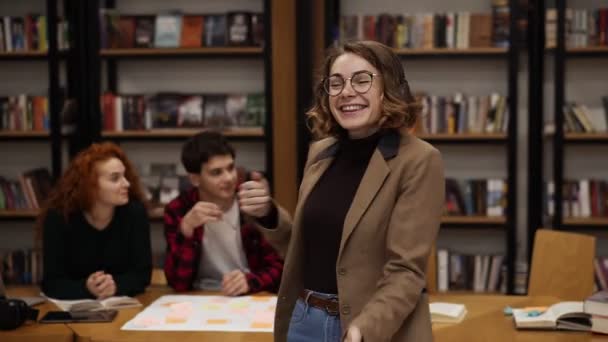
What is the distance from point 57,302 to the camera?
120 inches

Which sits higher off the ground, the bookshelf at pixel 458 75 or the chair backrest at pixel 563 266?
Answer: the bookshelf at pixel 458 75

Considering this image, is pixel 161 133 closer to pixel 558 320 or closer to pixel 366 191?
pixel 558 320

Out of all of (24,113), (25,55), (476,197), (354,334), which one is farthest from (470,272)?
(354,334)

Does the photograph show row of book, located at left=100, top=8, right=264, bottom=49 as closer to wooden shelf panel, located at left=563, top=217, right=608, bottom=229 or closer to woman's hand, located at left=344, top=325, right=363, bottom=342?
wooden shelf panel, located at left=563, top=217, right=608, bottom=229

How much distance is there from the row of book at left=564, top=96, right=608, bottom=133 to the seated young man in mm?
2282

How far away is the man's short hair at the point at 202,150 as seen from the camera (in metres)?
3.27

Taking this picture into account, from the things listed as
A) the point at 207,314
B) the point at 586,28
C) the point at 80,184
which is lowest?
the point at 207,314

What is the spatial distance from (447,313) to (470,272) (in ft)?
7.57

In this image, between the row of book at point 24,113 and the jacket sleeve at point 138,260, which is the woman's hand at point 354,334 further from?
the row of book at point 24,113

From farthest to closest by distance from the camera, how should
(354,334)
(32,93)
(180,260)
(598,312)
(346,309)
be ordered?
1. (32,93)
2. (180,260)
3. (598,312)
4. (346,309)
5. (354,334)

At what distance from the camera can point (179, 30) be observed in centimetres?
512

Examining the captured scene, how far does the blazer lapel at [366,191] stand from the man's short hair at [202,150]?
4.77ft

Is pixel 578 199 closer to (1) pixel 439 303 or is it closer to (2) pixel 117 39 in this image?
(1) pixel 439 303

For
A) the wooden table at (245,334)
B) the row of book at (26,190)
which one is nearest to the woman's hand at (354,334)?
the wooden table at (245,334)
